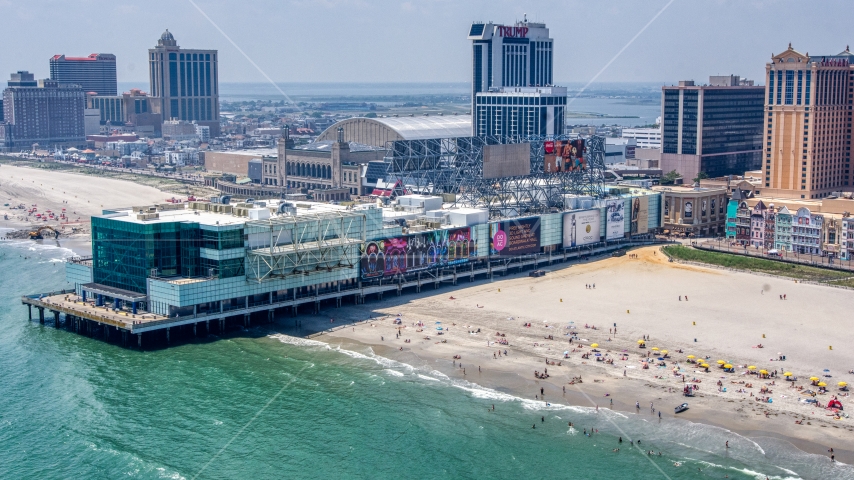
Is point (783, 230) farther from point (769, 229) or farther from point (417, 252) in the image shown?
point (417, 252)

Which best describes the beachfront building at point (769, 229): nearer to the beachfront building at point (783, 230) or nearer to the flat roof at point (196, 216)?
the beachfront building at point (783, 230)

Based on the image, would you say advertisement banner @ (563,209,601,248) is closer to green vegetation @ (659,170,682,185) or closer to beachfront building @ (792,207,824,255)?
beachfront building @ (792,207,824,255)

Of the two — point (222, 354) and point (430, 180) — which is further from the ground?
point (430, 180)

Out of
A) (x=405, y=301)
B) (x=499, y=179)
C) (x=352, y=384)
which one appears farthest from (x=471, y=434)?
(x=499, y=179)

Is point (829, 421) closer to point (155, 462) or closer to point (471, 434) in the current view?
point (471, 434)

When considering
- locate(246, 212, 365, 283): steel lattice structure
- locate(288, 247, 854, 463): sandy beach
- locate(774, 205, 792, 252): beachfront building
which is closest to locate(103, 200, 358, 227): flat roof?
locate(246, 212, 365, 283): steel lattice structure

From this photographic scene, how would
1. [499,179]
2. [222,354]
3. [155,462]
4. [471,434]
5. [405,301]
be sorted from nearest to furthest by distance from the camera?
[155,462]
[471,434]
[222,354]
[405,301]
[499,179]
